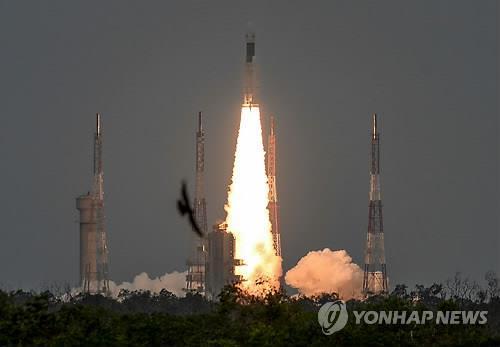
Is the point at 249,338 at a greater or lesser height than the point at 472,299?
lesser

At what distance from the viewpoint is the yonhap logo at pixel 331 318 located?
10750 centimetres

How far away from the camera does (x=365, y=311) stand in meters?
112

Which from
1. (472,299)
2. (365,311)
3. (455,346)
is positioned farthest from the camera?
(472,299)

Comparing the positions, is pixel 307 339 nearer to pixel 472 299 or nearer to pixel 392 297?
pixel 392 297

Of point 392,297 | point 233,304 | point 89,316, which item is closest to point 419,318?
point 392,297

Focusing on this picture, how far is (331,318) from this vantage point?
4296 inches

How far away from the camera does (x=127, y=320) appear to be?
4360 inches

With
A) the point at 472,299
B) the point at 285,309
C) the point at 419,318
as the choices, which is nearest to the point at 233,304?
the point at 285,309

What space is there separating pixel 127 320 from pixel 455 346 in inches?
693

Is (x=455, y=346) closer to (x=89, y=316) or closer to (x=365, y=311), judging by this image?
(x=365, y=311)

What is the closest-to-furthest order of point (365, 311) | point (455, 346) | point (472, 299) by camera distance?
1. point (455, 346)
2. point (365, 311)
3. point (472, 299)

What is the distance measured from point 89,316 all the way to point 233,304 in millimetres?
8696

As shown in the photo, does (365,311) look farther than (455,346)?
Yes

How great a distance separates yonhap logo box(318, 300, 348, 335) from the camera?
353ft
